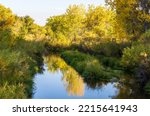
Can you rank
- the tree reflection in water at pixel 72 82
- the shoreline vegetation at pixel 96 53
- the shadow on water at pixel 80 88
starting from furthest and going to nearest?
the tree reflection in water at pixel 72 82, the shadow on water at pixel 80 88, the shoreline vegetation at pixel 96 53

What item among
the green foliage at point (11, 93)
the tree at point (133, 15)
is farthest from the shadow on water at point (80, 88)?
the tree at point (133, 15)

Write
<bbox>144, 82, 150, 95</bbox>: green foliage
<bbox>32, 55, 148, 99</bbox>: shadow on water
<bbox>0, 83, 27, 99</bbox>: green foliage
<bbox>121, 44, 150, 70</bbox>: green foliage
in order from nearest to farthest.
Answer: <bbox>0, 83, 27, 99</bbox>: green foliage → <bbox>144, 82, 150, 95</bbox>: green foliage → <bbox>32, 55, 148, 99</bbox>: shadow on water → <bbox>121, 44, 150, 70</bbox>: green foliage

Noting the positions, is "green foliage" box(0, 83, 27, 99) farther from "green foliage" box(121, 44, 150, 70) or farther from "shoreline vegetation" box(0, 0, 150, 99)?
"green foliage" box(121, 44, 150, 70)

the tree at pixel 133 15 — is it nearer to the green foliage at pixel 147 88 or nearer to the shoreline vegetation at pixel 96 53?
the shoreline vegetation at pixel 96 53

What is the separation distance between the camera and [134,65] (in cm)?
2408

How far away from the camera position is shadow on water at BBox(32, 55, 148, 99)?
66.1ft

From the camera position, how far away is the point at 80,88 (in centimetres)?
2250

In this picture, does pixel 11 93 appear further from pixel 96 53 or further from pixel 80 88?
pixel 96 53

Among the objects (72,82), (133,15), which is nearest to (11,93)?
(72,82)

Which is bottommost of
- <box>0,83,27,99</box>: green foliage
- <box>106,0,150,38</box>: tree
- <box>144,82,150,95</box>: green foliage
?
<box>144,82,150,95</box>: green foliage

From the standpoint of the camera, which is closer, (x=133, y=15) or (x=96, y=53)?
(x=133, y=15)

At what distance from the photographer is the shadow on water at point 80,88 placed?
20.2 meters

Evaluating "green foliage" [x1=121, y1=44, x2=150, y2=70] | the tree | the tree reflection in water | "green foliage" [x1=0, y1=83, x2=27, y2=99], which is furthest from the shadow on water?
the tree

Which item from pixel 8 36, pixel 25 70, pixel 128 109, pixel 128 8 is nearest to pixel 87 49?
pixel 128 8
